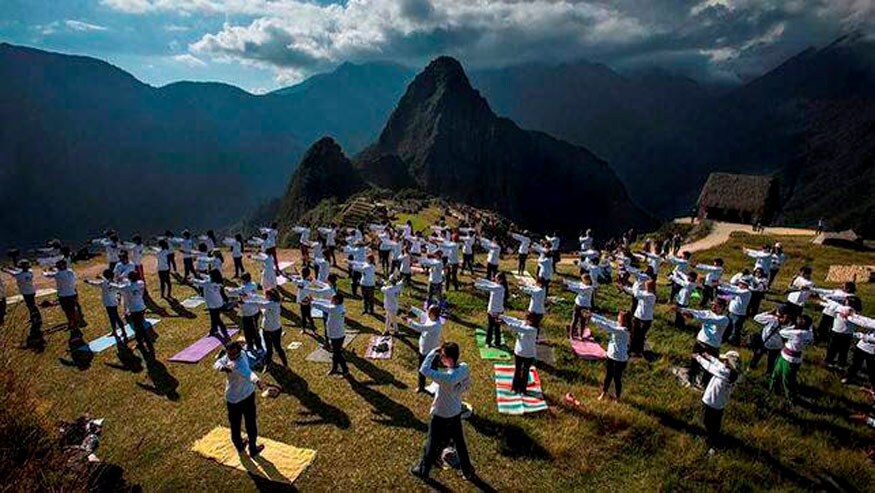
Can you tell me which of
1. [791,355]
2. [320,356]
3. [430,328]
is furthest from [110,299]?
[791,355]

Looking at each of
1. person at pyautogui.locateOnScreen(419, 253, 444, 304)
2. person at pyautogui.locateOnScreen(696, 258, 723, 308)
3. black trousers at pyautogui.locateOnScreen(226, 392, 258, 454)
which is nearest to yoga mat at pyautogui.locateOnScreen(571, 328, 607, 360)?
person at pyautogui.locateOnScreen(419, 253, 444, 304)

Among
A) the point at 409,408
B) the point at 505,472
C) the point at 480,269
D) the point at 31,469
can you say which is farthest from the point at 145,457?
the point at 480,269

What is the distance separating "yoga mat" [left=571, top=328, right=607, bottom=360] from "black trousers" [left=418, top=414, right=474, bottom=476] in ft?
24.9

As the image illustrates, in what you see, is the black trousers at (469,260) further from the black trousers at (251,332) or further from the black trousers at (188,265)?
the black trousers at (188,265)

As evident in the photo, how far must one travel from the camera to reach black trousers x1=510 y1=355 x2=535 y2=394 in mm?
12836

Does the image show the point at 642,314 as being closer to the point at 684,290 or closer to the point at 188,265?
the point at 684,290

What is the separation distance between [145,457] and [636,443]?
11.2m

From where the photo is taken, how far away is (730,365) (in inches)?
408

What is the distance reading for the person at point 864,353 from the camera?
13.2 metres

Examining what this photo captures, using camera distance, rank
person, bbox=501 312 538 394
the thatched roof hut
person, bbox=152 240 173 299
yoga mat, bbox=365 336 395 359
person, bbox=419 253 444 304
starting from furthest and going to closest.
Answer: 1. the thatched roof hut
2. person, bbox=152 240 173 299
3. person, bbox=419 253 444 304
4. yoga mat, bbox=365 336 395 359
5. person, bbox=501 312 538 394

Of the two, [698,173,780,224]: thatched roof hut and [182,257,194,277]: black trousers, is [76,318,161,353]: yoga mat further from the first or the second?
[698,173,780,224]: thatched roof hut

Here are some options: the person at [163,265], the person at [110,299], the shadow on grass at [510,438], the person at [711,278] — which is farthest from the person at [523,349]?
the person at [163,265]

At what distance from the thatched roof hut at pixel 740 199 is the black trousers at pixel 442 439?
2293 inches

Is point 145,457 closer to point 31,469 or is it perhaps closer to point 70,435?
point 70,435
